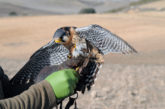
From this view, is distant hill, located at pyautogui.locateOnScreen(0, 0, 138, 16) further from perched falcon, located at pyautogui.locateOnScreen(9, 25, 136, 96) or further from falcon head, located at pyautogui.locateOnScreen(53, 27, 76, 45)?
falcon head, located at pyautogui.locateOnScreen(53, 27, 76, 45)

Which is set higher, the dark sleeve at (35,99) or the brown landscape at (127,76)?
the dark sleeve at (35,99)

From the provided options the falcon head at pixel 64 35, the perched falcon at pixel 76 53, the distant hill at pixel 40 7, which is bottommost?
the distant hill at pixel 40 7

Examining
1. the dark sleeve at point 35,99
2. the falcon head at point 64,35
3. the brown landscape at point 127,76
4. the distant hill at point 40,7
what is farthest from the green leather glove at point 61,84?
the distant hill at point 40,7

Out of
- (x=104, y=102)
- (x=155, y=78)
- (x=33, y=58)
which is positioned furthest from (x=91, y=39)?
(x=155, y=78)

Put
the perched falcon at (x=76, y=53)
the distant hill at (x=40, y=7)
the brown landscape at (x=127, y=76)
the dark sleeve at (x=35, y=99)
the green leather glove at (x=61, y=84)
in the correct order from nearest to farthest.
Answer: the dark sleeve at (x=35, y=99), the green leather glove at (x=61, y=84), the perched falcon at (x=76, y=53), the brown landscape at (x=127, y=76), the distant hill at (x=40, y=7)

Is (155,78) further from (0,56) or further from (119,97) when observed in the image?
(0,56)

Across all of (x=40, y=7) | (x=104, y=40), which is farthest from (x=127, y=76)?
(x=40, y=7)

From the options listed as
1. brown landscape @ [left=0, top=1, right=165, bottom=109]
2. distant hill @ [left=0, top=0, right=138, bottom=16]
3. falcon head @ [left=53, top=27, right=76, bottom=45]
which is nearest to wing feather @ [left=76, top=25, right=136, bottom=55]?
falcon head @ [left=53, top=27, right=76, bottom=45]

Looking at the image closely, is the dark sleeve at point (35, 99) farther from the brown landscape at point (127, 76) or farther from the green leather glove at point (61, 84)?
the brown landscape at point (127, 76)
